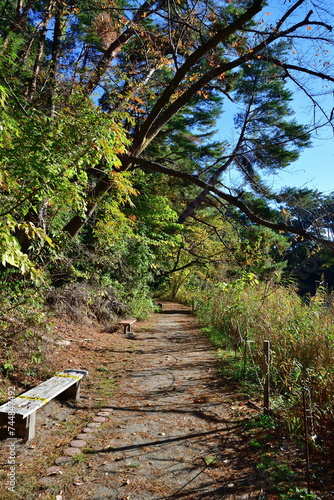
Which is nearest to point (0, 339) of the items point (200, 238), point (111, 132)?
point (111, 132)

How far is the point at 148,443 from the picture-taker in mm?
3125

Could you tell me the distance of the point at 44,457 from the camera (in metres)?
2.78

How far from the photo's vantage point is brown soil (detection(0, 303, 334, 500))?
242 centimetres

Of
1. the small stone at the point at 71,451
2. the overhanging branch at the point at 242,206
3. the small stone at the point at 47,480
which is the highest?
the overhanging branch at the point at 242,206

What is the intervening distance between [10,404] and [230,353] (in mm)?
4487

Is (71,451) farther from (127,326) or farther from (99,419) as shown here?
(127,326)

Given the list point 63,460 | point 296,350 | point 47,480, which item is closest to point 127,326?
point 296,350

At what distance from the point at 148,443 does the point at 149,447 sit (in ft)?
0.26

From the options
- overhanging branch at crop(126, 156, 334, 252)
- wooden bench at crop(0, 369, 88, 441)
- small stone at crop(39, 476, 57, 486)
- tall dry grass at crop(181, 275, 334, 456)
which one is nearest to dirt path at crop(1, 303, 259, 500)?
small stone at crop(39, 476, 57, 486)

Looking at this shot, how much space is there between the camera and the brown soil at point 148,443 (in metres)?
2.42

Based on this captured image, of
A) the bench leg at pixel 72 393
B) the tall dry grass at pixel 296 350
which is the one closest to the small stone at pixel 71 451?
the bench leg at pixel 72 393

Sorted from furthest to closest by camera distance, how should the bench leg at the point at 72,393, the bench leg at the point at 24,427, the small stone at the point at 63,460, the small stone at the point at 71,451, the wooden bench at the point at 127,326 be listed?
the wooden bench at the point at 127,326, the bench leg at the point at 72,393, the bench leg at the point at 24,427, the small stone at the point at 71,451, the small stone at the point at 63,460

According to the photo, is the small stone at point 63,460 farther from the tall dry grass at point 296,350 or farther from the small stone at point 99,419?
the tall dry grass at point 296,350

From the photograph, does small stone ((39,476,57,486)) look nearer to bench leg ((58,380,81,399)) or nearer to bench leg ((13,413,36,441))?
bench leg ((13,413,36,441))
